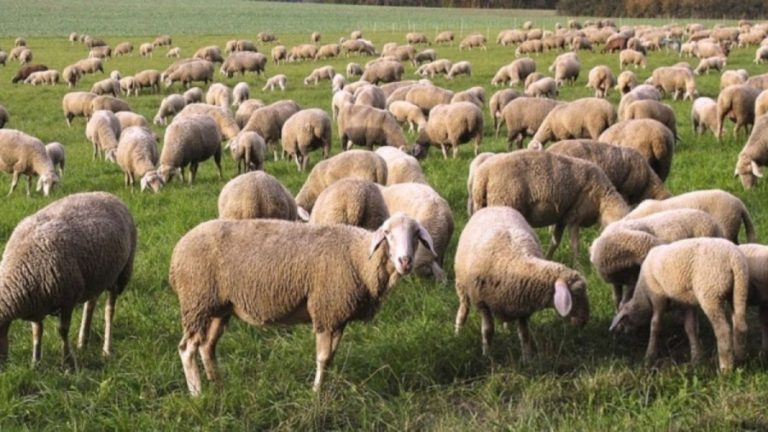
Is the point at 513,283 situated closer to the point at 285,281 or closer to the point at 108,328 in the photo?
the point at 285,281

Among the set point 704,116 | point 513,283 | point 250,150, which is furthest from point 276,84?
point 513,283

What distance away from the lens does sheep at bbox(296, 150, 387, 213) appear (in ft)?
35.2

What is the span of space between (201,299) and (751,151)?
918 cm

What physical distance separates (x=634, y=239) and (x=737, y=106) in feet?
35.4

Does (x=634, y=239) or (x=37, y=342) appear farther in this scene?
(x=634, y=239)

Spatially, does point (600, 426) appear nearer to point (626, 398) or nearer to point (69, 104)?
point (626, 398)

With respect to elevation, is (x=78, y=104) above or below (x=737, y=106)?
below

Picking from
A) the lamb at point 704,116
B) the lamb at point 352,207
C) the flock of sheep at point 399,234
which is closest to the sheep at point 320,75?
the flock of sheep at point 399,234

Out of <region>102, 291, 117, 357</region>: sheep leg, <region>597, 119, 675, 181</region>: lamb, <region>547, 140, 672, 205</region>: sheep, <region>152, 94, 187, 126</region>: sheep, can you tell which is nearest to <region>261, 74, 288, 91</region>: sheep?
<region>152, 94, 187, 126</region>: sheep

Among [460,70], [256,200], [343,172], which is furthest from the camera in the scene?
[460,70]

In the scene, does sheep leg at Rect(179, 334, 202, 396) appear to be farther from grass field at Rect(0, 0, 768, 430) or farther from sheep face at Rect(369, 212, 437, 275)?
sheep face at Rect(369, 212, 437, 275)

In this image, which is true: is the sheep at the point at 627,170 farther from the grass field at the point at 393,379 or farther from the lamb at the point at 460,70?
the lamb at the point at 460,70

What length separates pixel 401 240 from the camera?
5.64 metres

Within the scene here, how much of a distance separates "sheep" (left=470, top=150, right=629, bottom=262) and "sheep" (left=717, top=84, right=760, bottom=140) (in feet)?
28.8
